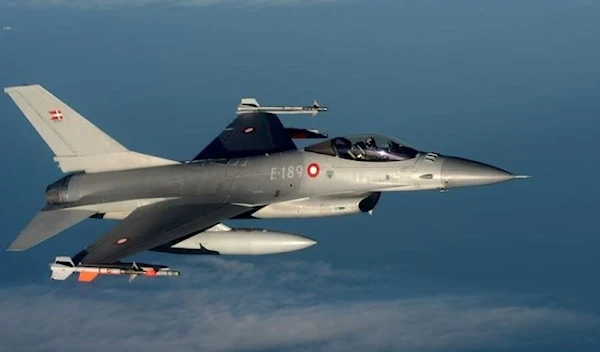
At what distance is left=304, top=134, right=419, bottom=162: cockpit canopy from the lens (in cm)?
3416

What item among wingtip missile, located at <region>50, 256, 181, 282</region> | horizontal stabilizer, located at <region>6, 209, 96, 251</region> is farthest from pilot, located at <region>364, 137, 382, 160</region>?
horizontal stabilizer, located at <region>6, 209, 96, 251</region>

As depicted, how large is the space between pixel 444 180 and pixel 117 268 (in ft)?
29.9

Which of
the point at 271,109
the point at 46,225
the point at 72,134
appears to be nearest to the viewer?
the point at 46,225

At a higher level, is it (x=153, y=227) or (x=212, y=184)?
(x=212, y=184)

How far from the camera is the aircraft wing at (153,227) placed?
32.4 meters

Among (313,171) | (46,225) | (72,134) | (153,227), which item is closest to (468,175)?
(313,171)

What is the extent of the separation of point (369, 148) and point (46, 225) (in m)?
9.20

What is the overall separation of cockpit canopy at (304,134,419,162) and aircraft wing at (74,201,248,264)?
10.2ft

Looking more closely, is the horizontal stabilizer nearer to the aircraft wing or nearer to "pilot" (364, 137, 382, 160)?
the aircraft wing

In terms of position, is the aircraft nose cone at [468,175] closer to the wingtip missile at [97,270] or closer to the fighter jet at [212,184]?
the fighter jet at [212,184]

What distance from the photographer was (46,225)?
1361 inches

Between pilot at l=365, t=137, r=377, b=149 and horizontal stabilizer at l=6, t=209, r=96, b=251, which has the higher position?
pilot at l=365, t=137, r=377, b=149

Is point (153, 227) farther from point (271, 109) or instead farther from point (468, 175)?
point (468, 175)

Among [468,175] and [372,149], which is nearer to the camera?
[468,175]
